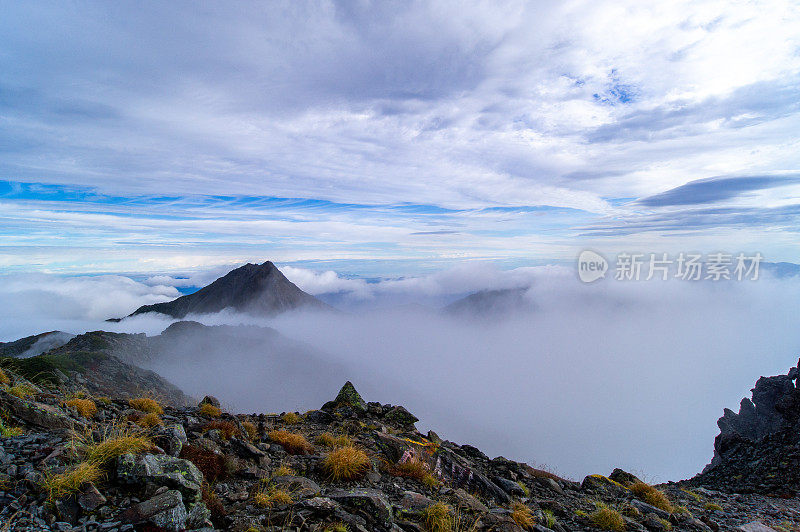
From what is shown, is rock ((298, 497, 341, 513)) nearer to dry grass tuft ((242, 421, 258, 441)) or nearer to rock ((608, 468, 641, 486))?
dry grass tuft ((242, 421, 258, 441))

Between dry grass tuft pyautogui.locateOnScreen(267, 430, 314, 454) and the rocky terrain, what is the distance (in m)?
0.05

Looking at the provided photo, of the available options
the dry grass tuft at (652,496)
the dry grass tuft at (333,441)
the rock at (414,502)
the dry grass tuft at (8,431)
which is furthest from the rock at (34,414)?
the dry grass tuft at (652,496)

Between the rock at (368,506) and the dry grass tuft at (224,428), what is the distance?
6364 mm

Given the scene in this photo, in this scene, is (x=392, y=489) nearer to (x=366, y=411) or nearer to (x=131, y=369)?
(x=366, y=411)

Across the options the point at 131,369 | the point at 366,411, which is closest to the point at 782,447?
the point at 366,411

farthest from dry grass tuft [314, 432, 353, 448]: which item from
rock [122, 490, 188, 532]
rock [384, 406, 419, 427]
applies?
rock [122, 490, 188, 532]

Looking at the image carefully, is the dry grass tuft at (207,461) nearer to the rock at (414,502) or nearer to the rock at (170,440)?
the rock at (170,440)

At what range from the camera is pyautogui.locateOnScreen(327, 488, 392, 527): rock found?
27.9ft

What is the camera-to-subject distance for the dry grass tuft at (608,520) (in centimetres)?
1194

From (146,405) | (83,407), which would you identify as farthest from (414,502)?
(146,405)

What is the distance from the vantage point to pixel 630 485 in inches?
706

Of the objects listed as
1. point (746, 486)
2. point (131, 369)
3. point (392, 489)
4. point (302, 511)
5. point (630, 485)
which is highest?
point (302, 511)

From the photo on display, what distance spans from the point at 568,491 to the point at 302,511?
13.4 meters

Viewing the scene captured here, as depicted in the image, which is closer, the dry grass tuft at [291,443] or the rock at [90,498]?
the rock at [90,498]
